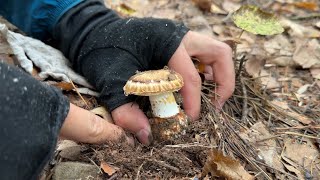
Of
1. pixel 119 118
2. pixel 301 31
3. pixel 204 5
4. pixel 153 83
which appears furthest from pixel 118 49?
pixel 301 31

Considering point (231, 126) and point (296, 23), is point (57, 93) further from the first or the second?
point (296, 23)

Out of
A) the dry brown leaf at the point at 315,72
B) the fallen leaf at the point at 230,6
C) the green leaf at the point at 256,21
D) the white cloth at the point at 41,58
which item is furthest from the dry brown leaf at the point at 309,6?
the white cloth at the point at 41,58

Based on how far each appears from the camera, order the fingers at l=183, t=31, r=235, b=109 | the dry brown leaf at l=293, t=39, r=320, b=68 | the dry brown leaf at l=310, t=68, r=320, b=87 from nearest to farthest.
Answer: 1. the fingers at l=183, t=31, r=235, b=109
2. the dry brown leaf at l=310, t=68, r=320, b=87
3. the dry brown leaf at l=293, t=39, r=320, b=68

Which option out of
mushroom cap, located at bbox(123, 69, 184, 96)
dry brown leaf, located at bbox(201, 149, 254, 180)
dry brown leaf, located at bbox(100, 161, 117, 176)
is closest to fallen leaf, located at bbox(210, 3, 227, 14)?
mushroom cap, located at bbox(123, 69, 184, 96)

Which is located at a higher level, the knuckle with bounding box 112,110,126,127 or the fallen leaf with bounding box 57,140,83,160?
the knuckle with bounding box 112,110,126,127

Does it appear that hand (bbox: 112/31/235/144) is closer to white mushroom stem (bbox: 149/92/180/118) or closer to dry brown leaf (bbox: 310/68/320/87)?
white mushroom stem (bbox: 149/92/180/118)

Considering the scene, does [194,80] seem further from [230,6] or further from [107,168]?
[230,6]
